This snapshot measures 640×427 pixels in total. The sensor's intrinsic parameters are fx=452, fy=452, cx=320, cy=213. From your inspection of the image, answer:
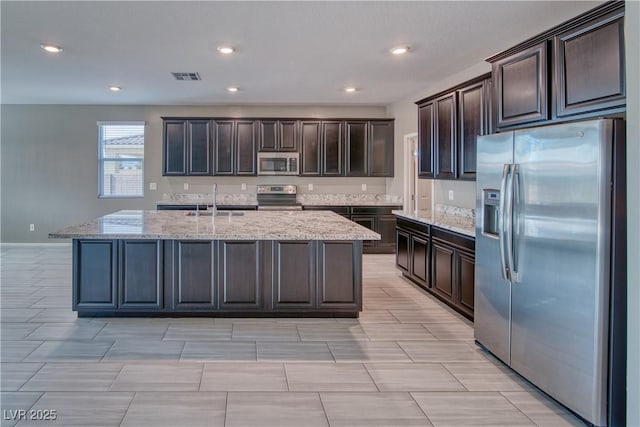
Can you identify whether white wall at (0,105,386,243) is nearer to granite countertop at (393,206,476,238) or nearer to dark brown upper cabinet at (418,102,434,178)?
dark brown upper cabinet at (418,102,434,178)

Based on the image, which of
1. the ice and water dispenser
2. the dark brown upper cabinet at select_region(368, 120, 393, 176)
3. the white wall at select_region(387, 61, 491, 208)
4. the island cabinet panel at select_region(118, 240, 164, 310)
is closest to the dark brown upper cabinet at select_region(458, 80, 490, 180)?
the white wall at select_region(387, 61, 491, 208)

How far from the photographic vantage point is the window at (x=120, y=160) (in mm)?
8031


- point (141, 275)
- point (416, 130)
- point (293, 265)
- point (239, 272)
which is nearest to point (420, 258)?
point (293, 265)

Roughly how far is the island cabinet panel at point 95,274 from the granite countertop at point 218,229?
0.60 ft

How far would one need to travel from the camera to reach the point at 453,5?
10.9 ft

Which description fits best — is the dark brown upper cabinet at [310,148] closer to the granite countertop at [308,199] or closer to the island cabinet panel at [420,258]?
the granite countertop at [308,199]

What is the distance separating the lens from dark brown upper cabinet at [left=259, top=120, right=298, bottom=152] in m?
7.54

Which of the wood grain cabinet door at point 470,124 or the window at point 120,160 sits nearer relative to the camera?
the wood grain cabinet door at point 470,124

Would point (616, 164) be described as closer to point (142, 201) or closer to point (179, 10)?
point (179, 10)

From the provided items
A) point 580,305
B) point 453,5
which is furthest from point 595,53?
point 580,305

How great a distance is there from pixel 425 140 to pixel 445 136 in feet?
1.76

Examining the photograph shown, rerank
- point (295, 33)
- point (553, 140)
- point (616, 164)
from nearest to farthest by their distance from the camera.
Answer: point (616, 164)
point (553, 140)
point (295, 33)

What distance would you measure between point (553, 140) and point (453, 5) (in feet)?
4.55

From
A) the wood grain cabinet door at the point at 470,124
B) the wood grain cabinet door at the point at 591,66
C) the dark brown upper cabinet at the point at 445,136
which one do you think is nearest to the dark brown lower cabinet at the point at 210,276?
the wood grain cabinet door at the point at 470,124
